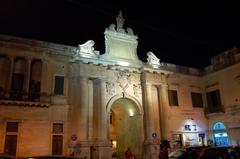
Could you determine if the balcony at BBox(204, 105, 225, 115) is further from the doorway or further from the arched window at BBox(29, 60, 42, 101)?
the arched window at BBox(29, 60, 42, 101)

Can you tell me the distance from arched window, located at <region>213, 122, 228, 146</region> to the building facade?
106 mm

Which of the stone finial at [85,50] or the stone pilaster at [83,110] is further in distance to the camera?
the stone finial at [85,50]

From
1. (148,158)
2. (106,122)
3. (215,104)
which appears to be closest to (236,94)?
(215,104)

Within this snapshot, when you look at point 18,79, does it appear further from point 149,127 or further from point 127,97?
point 149,127

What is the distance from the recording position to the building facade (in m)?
18.9

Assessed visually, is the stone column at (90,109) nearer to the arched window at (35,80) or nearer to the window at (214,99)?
the arched window at (35,80)

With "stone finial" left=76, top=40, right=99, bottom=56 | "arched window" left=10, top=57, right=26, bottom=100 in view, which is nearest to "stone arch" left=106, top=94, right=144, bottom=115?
"stone finial" left=76, top=40, right=99, bottom=56

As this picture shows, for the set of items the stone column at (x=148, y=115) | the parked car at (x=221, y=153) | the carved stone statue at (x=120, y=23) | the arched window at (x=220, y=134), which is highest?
the carved stone statue at (x=120, y=23)

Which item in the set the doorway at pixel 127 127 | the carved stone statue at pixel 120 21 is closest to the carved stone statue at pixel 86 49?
the carved stone statue at pixel 120 21

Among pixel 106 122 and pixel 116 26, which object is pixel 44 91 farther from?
pixel 116 26

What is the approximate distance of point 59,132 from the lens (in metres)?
19.7

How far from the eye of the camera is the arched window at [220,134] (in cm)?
2546

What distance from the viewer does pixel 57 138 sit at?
64.1ft

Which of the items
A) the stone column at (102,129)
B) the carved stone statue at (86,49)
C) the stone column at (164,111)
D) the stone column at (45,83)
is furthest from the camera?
the stone column at (164,111)
